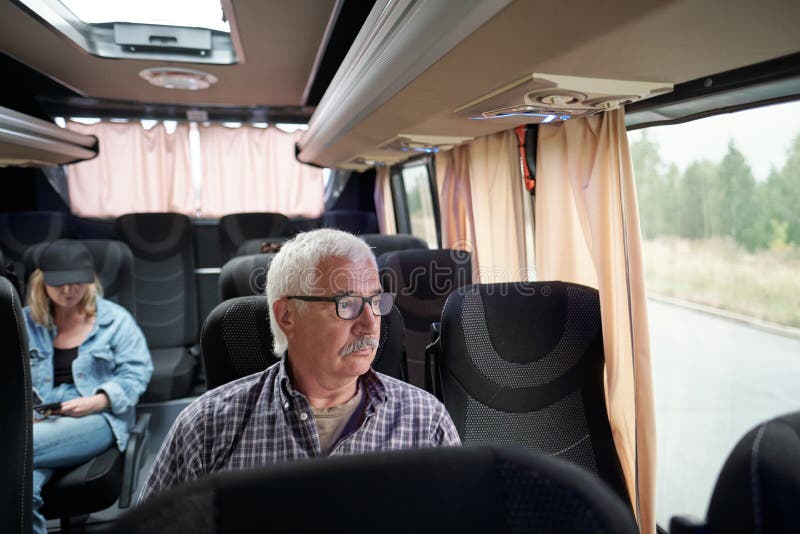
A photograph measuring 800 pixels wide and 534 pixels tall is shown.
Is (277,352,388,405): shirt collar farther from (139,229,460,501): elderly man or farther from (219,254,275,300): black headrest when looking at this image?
(219,254,275,300): black headrest

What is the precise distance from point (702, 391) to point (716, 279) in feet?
2.23

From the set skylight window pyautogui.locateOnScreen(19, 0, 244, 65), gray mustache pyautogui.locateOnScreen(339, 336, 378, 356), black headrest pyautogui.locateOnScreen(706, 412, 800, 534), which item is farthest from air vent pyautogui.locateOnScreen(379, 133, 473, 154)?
black headrest pyautogui.locateOnScreen(706, 412, 800, 534)

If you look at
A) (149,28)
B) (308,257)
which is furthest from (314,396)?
(149,28)

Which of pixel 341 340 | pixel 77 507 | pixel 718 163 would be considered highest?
pixel 718 163

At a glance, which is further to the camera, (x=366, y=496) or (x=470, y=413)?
(x=470, y=413)

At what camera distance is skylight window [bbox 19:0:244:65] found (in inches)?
127

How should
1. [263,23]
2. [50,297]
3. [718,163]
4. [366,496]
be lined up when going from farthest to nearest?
[263,23], [50,297], [718,163], [366,496]

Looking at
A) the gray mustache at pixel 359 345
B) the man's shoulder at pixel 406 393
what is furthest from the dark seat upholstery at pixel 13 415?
the man's shoulder at pixel 406 393

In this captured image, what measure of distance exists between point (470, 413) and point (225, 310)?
3.11 feet

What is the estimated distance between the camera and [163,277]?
15.7 feet

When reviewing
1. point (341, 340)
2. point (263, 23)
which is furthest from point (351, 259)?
point (263, 23)

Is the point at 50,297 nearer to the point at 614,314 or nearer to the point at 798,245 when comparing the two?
the point at 614,314

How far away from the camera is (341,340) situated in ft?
4.71

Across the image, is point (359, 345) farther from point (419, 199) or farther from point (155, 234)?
point (155, 234)
